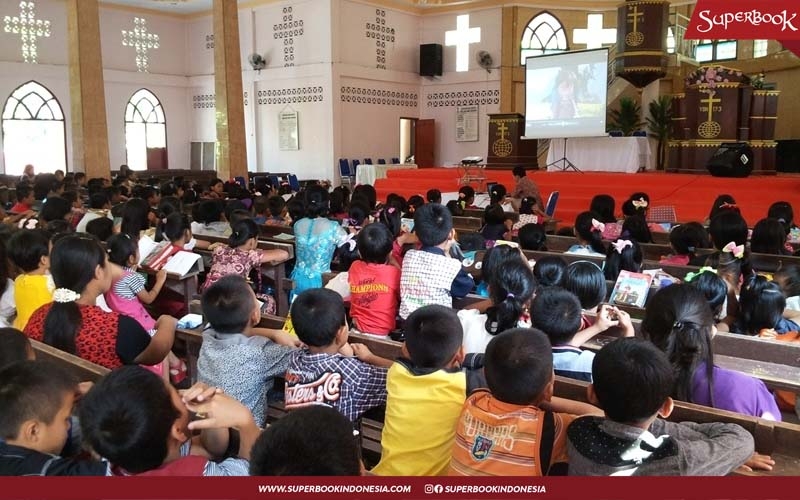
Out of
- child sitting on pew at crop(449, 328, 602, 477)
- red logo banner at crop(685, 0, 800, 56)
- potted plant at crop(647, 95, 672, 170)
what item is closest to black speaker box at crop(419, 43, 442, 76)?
potted plant at crop(647, 95, 672, 170)

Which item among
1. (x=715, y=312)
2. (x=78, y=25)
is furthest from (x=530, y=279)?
(x=78, y=25)

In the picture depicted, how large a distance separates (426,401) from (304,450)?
0.74 metres

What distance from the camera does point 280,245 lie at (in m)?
4.77

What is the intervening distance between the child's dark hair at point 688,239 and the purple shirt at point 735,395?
2.18 m

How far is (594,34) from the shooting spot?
1588 cm

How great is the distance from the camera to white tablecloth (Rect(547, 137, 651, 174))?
11070 millimetres

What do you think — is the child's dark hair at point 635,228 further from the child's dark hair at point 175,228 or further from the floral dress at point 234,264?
the child's dark hair at point 175,228

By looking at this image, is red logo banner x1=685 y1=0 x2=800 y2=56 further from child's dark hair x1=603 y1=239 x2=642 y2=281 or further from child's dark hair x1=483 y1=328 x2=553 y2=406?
child's dark hair x1=483 y1=328 x2=553 y2=406

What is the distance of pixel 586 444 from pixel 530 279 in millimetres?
1058

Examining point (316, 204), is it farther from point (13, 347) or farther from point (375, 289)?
point (13, 347)

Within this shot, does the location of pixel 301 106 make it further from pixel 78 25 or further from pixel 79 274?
pixel 79 274

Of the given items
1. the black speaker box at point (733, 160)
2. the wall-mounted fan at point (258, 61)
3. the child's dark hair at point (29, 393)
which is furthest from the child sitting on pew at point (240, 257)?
the wall-mounted fan at point (258, 61)

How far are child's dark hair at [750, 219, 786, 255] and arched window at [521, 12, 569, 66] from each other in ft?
40.1

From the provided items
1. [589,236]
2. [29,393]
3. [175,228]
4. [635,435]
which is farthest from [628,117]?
[29,393]
